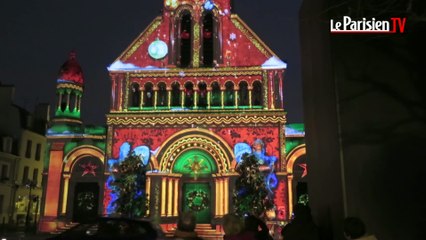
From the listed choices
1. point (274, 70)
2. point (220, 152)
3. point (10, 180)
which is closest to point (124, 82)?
point (220, 152)

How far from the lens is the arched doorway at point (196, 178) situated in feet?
90.4

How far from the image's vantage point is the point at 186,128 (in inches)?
1080

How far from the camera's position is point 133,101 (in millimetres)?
29188

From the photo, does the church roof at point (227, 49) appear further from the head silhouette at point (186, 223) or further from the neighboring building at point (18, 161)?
the head silhouette at point (186, 223)

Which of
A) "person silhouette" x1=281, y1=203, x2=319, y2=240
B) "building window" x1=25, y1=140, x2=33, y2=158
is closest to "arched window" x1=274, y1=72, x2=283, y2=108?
"person silhouette" x1=281, y1=203, x2=319, y2=240

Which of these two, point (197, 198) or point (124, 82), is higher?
point (124, 82)

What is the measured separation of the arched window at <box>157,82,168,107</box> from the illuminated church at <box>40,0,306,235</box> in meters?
0.07

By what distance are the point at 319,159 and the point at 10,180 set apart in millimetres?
34977

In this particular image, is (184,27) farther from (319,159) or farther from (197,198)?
(319,159)

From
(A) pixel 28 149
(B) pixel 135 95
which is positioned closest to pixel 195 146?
(B) pixel 135 95

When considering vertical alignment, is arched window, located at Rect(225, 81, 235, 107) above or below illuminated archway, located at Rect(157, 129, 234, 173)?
above

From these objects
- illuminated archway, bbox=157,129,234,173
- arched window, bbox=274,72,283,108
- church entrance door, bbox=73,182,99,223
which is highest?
arched window, bbox=274,72,283,108

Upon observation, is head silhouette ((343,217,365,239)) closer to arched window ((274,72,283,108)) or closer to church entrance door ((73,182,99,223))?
arched window ((274,72,283,108))

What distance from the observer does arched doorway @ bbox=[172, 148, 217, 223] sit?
27547 millimetres
